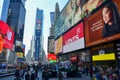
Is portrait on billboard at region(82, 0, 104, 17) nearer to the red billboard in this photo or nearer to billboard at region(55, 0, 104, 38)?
billboard at region(55, 0, 104, 38)

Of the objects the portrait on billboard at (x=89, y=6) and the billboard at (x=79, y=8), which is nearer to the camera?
the portrait on billboard at (x=89, y=6)

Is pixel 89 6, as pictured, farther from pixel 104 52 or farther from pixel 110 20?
pixel 104 52

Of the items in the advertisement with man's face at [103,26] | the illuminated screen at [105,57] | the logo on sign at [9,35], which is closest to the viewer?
the logo on sign at [9,35]

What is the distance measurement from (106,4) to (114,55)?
763cm

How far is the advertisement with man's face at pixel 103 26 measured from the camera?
23641mm

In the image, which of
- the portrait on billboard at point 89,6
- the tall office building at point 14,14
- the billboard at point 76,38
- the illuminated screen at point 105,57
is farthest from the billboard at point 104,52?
the tall office building at point 14,14

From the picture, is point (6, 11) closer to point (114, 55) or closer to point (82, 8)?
point (82, 8)

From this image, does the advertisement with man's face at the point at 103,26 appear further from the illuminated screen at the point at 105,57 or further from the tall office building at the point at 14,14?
the tall office building at the point at 14,14

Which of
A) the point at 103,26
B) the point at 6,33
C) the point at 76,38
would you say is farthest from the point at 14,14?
the point at 6,33

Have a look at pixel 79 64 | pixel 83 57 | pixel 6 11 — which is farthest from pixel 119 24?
pixel 6 11

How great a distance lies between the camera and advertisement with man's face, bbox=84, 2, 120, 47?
77.6 feet

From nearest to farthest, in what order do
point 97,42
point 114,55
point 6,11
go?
point 114,55 → point 97,42 → point 6,11

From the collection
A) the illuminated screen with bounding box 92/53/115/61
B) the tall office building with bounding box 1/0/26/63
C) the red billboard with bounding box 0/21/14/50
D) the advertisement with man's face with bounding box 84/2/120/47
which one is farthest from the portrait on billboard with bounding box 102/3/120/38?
the tall office building with bounding box 1/0/26/63

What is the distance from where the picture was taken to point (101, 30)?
26.4m
